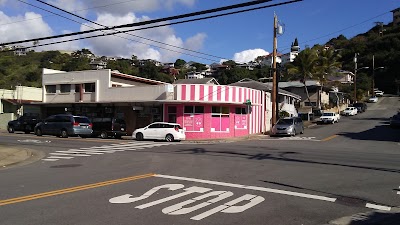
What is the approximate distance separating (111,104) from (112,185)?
28.8 m

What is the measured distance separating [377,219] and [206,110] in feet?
90.2

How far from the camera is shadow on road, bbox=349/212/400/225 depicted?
7.06 meters

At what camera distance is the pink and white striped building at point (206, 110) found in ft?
113

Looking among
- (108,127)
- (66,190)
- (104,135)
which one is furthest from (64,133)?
(66,190)

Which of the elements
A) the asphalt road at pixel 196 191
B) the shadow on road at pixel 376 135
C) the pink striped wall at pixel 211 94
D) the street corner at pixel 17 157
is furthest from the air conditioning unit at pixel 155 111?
the asphalt road at pixel 196 191

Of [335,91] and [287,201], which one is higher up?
[335,91]

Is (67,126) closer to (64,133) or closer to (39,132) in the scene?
(64,133)

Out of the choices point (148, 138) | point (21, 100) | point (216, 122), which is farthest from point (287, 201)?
point (21, 100)

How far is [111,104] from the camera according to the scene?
126ft

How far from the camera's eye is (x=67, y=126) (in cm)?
3092

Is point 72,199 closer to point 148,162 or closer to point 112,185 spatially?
point 112,185

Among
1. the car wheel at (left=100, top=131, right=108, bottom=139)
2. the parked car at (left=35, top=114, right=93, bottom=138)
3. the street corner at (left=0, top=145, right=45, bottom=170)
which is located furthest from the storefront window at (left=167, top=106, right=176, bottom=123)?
the street corner at (left=0, top=145, right=45, bottom=170)

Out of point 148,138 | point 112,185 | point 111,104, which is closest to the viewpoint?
point 112,185

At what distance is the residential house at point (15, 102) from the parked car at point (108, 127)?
20.0 metres
